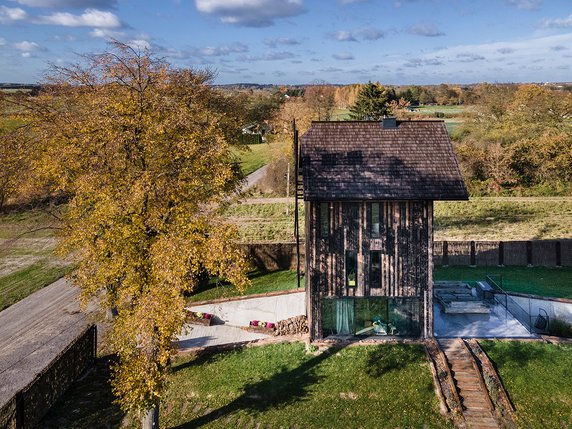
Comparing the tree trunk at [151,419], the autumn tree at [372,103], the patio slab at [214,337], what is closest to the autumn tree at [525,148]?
the autumn tree at [372,103]

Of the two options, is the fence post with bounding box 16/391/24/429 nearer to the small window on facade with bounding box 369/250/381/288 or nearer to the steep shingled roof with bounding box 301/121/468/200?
the steep shingled roof with bounding box 301/121/468/200

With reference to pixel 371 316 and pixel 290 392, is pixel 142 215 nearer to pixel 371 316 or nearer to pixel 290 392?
pixel 290 392

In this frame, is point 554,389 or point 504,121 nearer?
point 554,389

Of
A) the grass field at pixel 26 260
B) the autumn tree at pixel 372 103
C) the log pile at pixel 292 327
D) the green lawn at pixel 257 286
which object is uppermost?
the autumn tree at pixel 372 103

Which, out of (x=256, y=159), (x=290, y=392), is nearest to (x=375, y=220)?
(x=290, y=392)

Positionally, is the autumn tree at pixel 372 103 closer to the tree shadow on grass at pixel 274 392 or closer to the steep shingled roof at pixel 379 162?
the steep shingled roof at pixel 379 162

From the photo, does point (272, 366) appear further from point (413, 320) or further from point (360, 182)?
point (360, 182)

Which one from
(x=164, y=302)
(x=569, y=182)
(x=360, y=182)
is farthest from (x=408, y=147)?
(x=569, y=182)
